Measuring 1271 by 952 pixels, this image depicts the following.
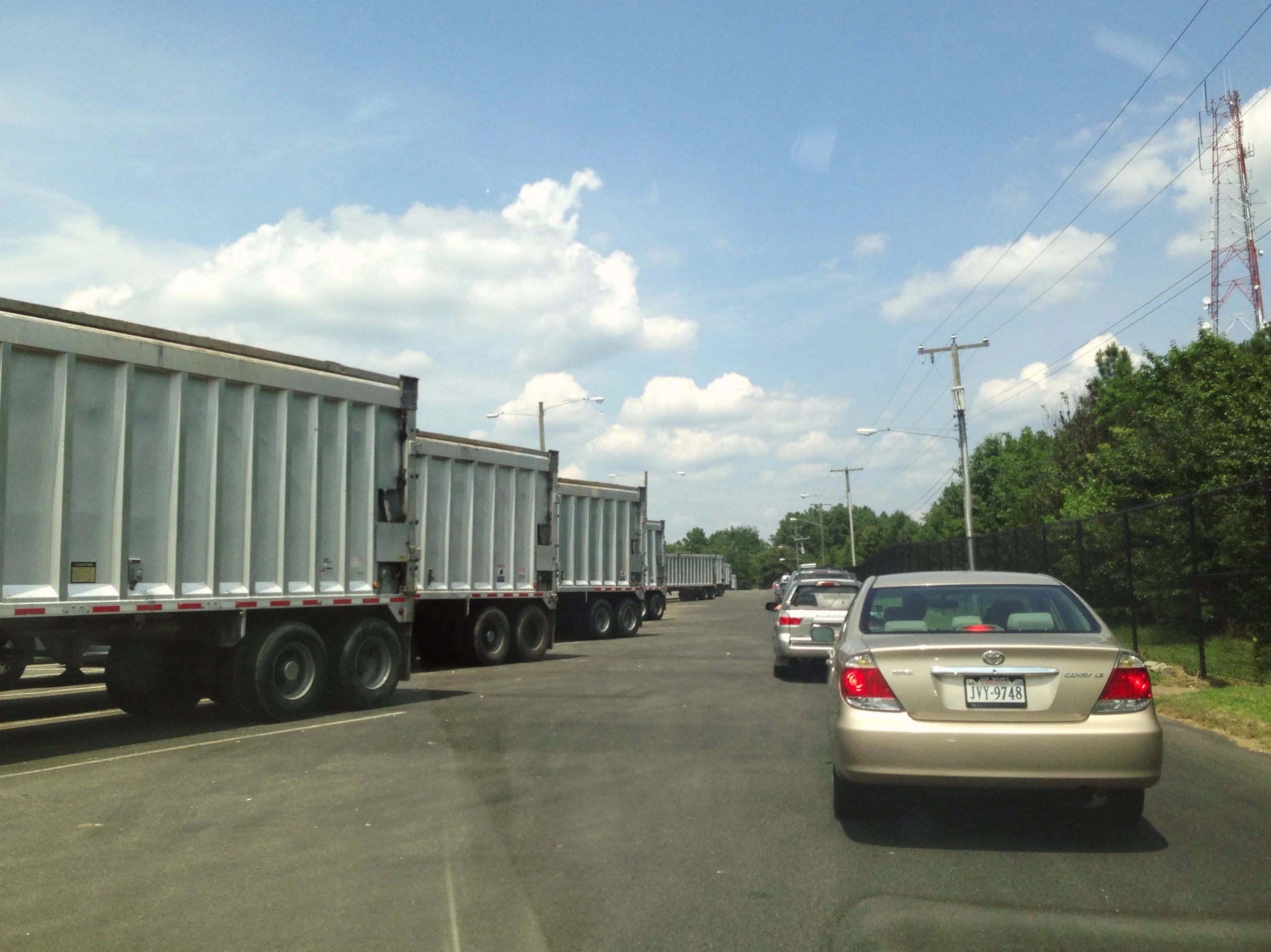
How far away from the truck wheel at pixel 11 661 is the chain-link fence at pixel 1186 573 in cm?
996

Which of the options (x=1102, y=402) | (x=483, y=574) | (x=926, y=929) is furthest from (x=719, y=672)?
(x=1102, y=402)

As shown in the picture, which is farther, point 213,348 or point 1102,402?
point 1102,402

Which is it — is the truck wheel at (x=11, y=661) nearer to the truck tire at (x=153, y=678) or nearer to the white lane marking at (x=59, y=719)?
the truck tire at (x=153, y=678)

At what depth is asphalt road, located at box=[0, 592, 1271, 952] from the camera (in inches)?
196

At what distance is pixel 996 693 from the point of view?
20.4 ft

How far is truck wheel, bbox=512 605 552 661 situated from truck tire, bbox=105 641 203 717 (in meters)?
8.14

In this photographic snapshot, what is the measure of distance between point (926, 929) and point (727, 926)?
85cm

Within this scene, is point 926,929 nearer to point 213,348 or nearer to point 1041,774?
point 1041,774

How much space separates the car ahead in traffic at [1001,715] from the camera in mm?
6055

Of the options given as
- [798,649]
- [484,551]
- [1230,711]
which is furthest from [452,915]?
[484,551]

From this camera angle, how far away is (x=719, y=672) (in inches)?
694

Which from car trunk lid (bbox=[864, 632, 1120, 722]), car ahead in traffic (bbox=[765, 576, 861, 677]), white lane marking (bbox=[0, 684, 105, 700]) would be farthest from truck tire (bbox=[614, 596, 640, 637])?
car trunk lid (bbox=[864, 632, 1120, 722])

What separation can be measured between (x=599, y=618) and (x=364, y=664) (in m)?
14.9

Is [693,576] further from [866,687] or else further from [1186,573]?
[866,687]
